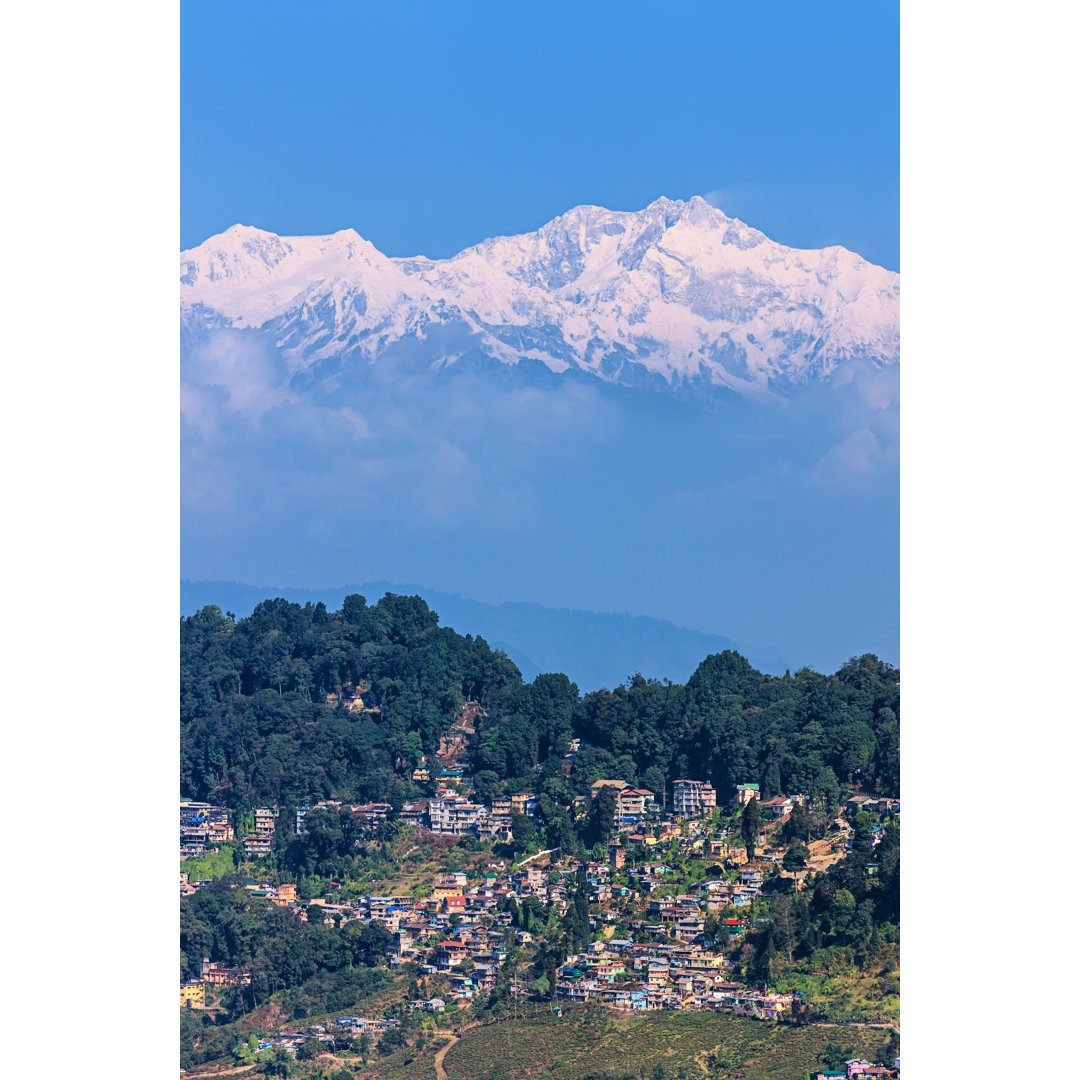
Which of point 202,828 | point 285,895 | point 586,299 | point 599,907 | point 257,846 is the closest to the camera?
point 599,907

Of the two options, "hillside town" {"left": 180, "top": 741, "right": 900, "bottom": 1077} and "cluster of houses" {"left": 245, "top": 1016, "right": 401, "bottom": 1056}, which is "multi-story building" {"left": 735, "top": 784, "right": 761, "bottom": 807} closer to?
"hillside town" {"left": 180, "top": 741, "right": 900, "bottom": 1077}

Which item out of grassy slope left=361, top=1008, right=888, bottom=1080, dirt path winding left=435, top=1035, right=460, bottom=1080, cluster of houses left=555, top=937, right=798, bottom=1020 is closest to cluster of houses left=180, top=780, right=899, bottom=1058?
cluster of houses left=555, top=937, right=798, bottom=1020

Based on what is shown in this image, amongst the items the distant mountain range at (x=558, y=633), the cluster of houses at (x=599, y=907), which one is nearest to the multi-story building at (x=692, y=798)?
the cluster of houses at (x=599, y=907)

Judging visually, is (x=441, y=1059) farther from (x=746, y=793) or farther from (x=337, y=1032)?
(x=746, y=793)

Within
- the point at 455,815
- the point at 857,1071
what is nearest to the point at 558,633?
the point at 455,815

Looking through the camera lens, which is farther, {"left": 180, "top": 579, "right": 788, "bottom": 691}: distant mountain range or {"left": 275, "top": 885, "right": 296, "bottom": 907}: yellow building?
{"left": 180, "top": 579, "right": 788, "bottom": 691}: distant mountain range

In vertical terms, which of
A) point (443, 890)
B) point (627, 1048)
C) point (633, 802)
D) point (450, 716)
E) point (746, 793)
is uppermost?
point (450, 716)

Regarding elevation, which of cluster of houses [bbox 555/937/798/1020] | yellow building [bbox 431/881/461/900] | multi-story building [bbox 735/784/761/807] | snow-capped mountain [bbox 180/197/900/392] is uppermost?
snow-capped mountain [bbox 180/197/900/392]

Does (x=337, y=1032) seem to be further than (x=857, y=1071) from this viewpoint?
Yes
